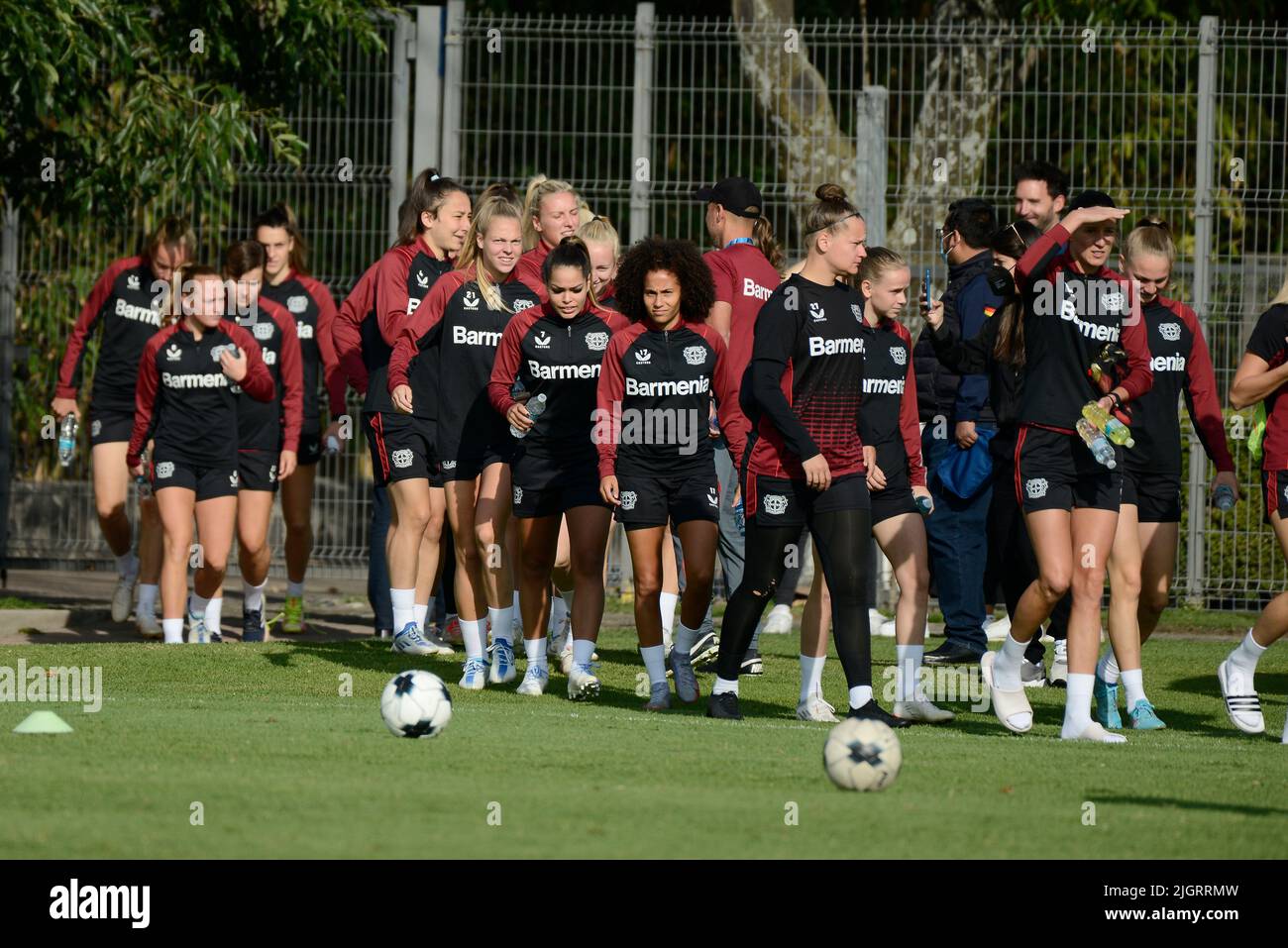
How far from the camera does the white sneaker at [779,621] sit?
13109mm

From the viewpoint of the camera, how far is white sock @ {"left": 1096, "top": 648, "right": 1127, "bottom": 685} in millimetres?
9180

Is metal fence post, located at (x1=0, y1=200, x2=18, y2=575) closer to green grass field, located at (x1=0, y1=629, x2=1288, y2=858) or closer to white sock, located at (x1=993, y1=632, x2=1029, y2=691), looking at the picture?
green grass field, located at (x1=0, y1=629, x2=1288, y2=858)

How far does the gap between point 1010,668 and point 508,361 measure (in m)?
2.78

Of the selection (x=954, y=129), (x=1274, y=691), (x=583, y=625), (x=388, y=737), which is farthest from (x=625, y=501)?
(x=954, y=129)

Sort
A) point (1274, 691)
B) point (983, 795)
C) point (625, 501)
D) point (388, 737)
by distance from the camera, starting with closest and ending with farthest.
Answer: point (983, 795)
point (388, 737)
point (625, 501)
point (1274, 691)

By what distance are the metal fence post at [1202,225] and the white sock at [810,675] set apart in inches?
247

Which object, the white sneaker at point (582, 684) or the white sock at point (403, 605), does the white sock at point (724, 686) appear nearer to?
the white sneaker at point (582, 684)

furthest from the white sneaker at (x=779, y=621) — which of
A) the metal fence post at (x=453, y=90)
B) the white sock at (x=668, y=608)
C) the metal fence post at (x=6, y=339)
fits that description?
the metal fence post at (x=6, y=339)

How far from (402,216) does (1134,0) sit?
30.0ft

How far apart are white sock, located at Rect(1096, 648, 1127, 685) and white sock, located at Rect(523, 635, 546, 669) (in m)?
2.65

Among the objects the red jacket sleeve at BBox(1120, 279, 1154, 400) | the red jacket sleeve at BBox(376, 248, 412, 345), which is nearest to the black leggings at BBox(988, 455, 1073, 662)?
the red jacket sleeve at BBox(1120, 279, 1154, 400)

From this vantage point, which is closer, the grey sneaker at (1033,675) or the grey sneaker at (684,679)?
the grey sneaker at (684,679)
